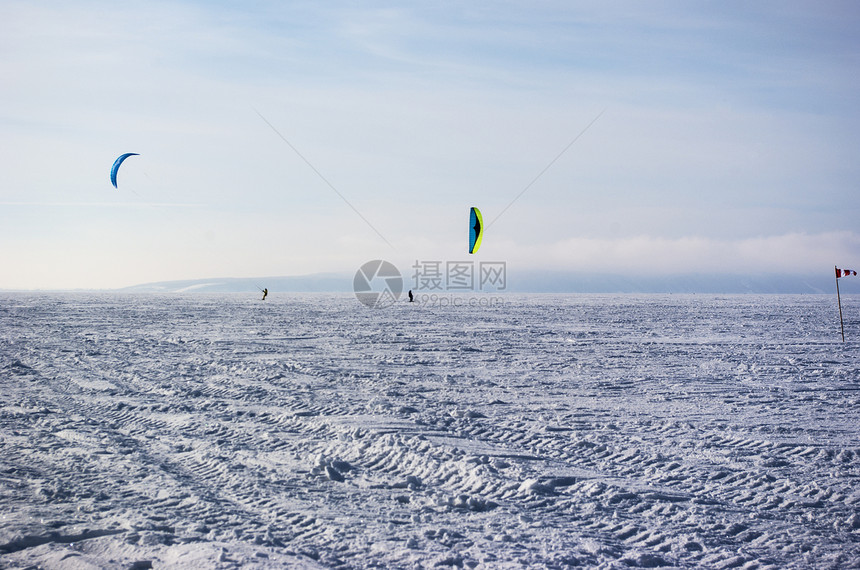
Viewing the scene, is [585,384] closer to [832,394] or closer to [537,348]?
[832,394]

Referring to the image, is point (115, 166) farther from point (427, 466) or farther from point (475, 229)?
point (427, 466)

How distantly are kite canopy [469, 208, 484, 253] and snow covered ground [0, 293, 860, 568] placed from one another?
426 inches

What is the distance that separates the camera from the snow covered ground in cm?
404

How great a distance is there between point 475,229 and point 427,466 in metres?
17.6

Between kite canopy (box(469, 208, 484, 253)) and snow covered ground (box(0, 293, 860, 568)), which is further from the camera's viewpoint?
kite canopy (box(469, 208, 484, 253))

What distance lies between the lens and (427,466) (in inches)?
227

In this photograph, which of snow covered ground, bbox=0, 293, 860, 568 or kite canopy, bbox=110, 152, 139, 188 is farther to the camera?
kite canopy, bbox=110, 152, 139, 188

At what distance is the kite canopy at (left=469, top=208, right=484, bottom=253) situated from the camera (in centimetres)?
2269

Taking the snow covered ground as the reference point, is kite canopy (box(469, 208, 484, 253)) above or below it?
above

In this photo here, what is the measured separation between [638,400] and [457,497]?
5.11 metres

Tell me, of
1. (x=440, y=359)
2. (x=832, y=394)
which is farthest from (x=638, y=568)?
(x=440, y=359)

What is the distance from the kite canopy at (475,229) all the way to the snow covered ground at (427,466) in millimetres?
10810

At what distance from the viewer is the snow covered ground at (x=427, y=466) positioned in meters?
4.04

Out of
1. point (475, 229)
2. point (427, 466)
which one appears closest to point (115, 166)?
point (475, 229)
